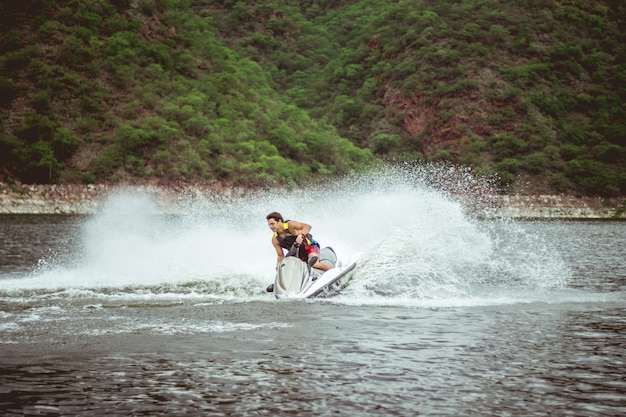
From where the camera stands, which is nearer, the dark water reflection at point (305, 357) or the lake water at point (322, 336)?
the dark water reflection at point (305, 357)

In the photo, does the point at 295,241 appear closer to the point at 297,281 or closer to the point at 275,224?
the point at 275,224

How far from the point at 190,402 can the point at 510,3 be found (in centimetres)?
12714

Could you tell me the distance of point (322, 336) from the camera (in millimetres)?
12055

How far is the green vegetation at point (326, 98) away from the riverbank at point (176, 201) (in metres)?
1.70

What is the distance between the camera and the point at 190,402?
836cm

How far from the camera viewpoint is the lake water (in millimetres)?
8484

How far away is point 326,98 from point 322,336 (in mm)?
123006

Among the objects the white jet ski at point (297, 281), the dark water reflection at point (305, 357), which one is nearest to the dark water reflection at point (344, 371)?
the dark water reflection at point (305, 357)

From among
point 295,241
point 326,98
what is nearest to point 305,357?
point 295,241

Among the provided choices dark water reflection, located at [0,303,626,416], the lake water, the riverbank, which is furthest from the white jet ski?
the riverbank

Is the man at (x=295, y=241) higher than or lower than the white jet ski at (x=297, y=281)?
higher

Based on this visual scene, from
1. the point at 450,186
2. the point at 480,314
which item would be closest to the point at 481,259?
the point at 480,314

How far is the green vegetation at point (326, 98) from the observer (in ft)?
290

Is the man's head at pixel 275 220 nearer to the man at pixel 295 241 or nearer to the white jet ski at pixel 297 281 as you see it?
the man at pixel 295 241
